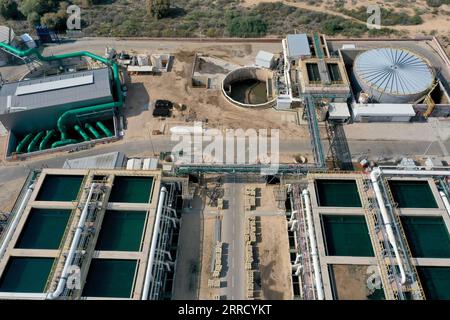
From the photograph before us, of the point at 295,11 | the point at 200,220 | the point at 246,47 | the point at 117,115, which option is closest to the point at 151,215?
the point at 200,220

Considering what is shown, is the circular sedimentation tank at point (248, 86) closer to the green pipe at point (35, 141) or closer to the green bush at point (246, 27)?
the green bush at point (246, 27)

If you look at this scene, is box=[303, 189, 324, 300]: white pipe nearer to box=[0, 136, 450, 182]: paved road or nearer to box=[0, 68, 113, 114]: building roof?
box=[0, 136, 450, 182]: paved road

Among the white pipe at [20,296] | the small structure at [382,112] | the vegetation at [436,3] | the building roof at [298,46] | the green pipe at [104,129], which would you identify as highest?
the vegetation at [436,3]

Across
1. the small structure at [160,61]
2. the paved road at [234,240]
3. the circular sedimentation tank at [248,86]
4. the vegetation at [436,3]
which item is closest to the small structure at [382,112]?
the circular sedimentation tank at [248,86]

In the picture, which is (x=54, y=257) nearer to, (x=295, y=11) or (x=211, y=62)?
(x=211, y=62)

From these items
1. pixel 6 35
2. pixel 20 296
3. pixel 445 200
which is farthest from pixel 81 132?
pixel 445 200

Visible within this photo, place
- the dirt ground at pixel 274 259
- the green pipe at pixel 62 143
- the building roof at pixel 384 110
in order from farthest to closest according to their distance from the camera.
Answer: the green pipe at pixel 62 143 → the building roof at pixel 384 110 → the dirt ground at pixel 274 259

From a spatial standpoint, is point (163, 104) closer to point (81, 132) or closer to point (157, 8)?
point (81, 132)
